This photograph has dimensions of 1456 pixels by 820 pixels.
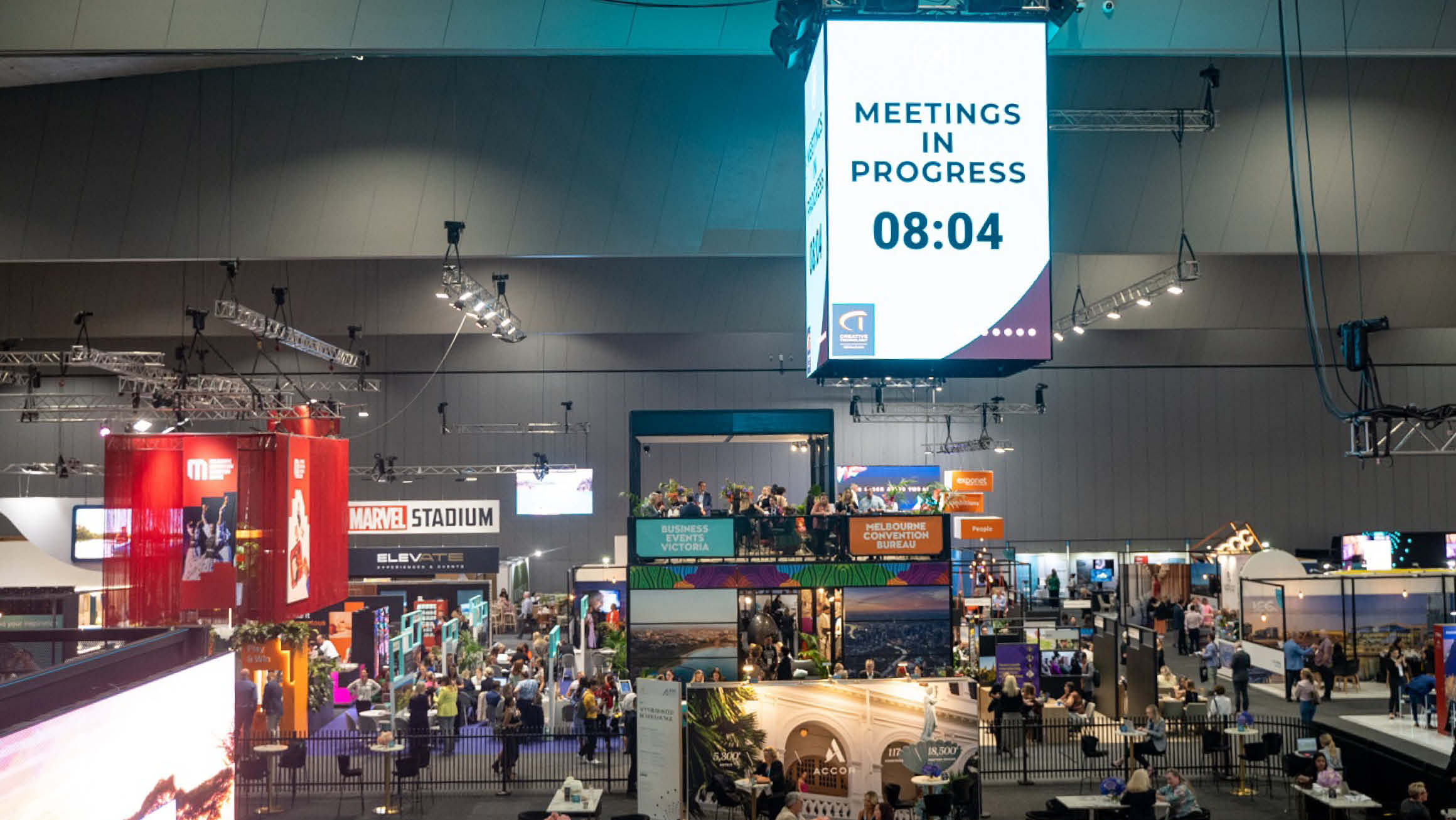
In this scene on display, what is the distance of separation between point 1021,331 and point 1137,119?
9.17 m

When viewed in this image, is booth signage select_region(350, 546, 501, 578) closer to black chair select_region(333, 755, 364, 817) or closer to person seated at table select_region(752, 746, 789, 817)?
black chair select_region(333, 755, 364, 817)

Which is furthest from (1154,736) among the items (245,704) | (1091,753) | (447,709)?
(245,704)

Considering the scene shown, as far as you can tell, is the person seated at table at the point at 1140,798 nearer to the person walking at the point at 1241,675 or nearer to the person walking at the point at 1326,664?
the person walking at the point at 1241,675

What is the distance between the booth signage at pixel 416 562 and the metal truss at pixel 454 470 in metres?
3.70

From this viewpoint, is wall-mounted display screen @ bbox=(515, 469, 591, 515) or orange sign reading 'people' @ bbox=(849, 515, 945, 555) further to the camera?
wall-mounted display screen @ bbox=(515, 469, 591, 515)

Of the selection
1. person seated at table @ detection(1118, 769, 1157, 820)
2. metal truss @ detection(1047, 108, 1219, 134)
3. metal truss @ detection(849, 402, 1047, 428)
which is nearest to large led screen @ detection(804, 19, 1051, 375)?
person seated at table @ detection(1118, 769, 1157, 820)

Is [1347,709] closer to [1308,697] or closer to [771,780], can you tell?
[1308,697]

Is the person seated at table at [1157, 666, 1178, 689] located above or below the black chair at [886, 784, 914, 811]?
below

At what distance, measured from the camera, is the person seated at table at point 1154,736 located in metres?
14.1

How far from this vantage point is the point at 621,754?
1585 centimetres

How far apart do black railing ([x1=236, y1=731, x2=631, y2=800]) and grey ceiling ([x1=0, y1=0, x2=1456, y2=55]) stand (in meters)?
8.14

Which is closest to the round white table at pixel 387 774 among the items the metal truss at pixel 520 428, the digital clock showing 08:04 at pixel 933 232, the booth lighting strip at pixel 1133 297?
the digital clock showing 08:04 at pixel 933 232

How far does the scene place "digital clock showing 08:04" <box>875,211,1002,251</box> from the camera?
6164mm

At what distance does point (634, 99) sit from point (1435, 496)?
28.9 meters
